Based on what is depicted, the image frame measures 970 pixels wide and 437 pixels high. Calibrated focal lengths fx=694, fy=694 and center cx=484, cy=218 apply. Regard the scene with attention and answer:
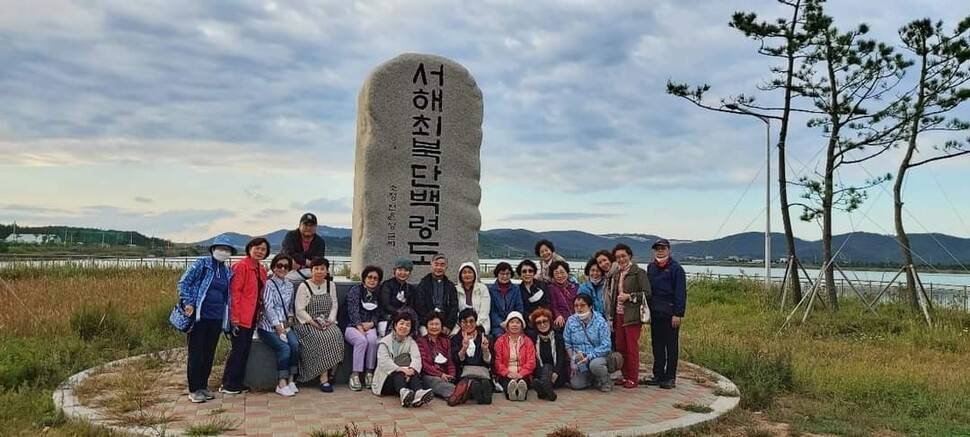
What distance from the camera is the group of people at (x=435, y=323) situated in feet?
17.7

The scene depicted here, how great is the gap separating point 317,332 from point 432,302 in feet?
3.30

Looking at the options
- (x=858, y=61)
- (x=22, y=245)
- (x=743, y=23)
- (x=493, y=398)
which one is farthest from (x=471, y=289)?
(x=22, y=245)

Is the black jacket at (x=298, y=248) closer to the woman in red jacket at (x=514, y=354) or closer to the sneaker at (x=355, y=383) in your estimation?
the sneaker at (x=355, y=383)

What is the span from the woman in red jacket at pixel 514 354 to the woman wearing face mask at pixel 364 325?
3.48 ft

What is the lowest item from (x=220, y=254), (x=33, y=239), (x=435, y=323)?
(x=435, y=323)

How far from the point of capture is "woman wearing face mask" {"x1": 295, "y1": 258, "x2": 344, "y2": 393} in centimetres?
574

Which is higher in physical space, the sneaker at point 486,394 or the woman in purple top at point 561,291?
the woman in purple top at point 561,291

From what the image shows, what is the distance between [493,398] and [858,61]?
9.86m

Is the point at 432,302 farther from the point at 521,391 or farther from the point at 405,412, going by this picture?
the point at 405,412

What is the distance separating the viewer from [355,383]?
18.9ft

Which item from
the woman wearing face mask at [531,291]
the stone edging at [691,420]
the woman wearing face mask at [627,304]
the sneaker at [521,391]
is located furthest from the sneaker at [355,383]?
the woman wearing face mask at [627,304]

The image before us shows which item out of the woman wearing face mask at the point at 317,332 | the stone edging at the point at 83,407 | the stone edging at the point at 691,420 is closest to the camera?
the stone edging at the point at 83,407

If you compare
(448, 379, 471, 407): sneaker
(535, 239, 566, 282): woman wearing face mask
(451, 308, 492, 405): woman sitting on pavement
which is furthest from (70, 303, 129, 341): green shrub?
(535, 239, 566, 282): woman wearing face mask

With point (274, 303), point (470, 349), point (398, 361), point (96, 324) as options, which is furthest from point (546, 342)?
point (96, 324)
